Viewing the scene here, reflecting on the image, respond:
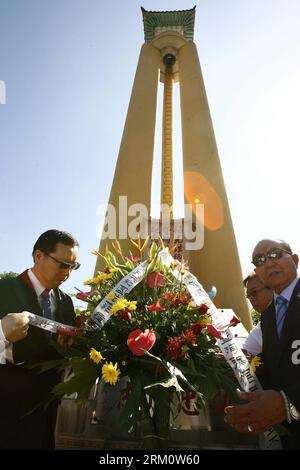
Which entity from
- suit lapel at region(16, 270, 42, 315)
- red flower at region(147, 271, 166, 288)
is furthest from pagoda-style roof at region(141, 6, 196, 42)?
red flower at region(147, 271, 166, 288)

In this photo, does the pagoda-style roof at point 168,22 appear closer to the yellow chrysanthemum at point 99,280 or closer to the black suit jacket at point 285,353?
the yellow chrysanthemum at point 99,280

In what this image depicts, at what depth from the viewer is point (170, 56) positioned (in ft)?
52.2

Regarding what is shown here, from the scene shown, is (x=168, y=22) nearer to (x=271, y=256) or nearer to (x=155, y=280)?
(x=271, y=256)

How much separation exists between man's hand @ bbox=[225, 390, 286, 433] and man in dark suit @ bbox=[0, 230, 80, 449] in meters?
1.16

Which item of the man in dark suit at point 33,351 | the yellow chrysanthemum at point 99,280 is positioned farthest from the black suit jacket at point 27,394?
the yellow chrysanthemum at point 99,280

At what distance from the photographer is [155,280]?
1.94 m

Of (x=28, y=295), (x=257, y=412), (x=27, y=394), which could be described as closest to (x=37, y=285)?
(x=28, y=295)

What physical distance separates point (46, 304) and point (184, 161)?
38.4ft

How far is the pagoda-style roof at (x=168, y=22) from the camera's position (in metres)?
16.1

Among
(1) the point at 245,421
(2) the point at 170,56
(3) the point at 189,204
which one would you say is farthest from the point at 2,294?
(2) the point at 170,56

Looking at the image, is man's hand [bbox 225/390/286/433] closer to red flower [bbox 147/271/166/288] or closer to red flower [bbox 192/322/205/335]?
red flower [bbox 192/322/205/335]

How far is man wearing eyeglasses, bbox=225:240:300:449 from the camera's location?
1.66 m
